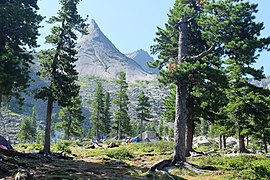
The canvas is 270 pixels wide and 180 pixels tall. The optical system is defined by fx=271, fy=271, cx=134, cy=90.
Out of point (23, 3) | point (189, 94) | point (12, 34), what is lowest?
point (189, 94)

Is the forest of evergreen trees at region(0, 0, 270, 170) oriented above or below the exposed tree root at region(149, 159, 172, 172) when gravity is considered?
above

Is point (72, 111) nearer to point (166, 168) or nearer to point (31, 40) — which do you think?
point (31, 40)

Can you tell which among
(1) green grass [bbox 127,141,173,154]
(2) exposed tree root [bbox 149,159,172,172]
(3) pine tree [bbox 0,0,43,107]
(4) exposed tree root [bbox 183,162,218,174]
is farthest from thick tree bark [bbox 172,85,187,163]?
(1) green grass [bbox 127,141,173,154]

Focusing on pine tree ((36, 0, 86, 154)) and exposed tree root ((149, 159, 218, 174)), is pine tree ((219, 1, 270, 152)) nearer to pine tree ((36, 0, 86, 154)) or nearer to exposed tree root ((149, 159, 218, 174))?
exposed tree root ((149, 159, 218, 174))

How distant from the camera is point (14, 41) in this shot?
15102 mm

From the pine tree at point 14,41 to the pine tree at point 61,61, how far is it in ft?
15.2

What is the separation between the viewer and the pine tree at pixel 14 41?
13.8 m

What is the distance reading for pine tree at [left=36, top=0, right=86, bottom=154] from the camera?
20.6 metres

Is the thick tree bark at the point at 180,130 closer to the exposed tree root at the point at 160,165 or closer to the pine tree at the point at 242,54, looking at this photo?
the exposed tree root at the point at 160,165

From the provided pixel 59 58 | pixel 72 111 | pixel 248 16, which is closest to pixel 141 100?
pixel 72 111

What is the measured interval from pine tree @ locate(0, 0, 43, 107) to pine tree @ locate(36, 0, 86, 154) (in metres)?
4.63

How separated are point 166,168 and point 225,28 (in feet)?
25.8

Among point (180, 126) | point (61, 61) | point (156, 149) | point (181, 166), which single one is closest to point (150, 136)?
point (156, 149)

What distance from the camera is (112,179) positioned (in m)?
10.5
